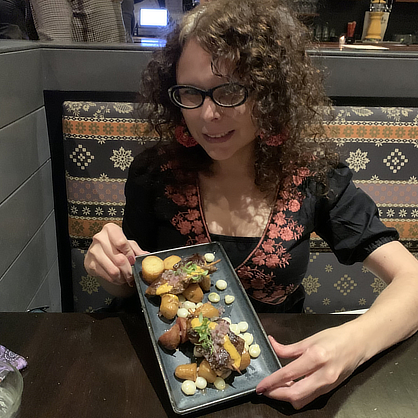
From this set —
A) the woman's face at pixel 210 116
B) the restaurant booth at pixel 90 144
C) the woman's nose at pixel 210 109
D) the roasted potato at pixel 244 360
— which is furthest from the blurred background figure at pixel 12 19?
the roasted potato at pixel 244 360

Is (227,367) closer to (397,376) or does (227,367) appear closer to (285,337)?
(285,337)

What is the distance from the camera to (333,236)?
1212mm

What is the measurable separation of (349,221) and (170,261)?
0.57m

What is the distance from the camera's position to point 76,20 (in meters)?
1.95

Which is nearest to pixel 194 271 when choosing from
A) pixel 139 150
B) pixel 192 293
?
pixel 192 293

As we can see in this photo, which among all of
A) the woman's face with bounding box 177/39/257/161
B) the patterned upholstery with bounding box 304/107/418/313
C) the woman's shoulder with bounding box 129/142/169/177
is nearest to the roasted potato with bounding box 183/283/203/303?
the woman's face with bounding box 177/39/257/161

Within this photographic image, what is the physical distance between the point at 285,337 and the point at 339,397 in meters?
0.18

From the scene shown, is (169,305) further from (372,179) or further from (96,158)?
(372,179)

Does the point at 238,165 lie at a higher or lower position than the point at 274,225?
higher

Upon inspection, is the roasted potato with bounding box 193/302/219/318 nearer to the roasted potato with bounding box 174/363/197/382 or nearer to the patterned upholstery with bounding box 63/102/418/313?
the roasted potato with bounding box 174/363/197/382

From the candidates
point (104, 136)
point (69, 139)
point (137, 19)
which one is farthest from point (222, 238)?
point (137, 19)

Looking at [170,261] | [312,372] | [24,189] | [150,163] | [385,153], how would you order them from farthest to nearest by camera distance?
1. [385,153]
2. [24,189]
3. [150,163]
4. [170,261]
5. [312,372]

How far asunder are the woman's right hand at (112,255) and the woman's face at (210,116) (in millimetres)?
345

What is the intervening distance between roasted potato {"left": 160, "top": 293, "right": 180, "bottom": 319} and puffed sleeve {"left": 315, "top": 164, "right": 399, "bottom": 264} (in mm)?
573
